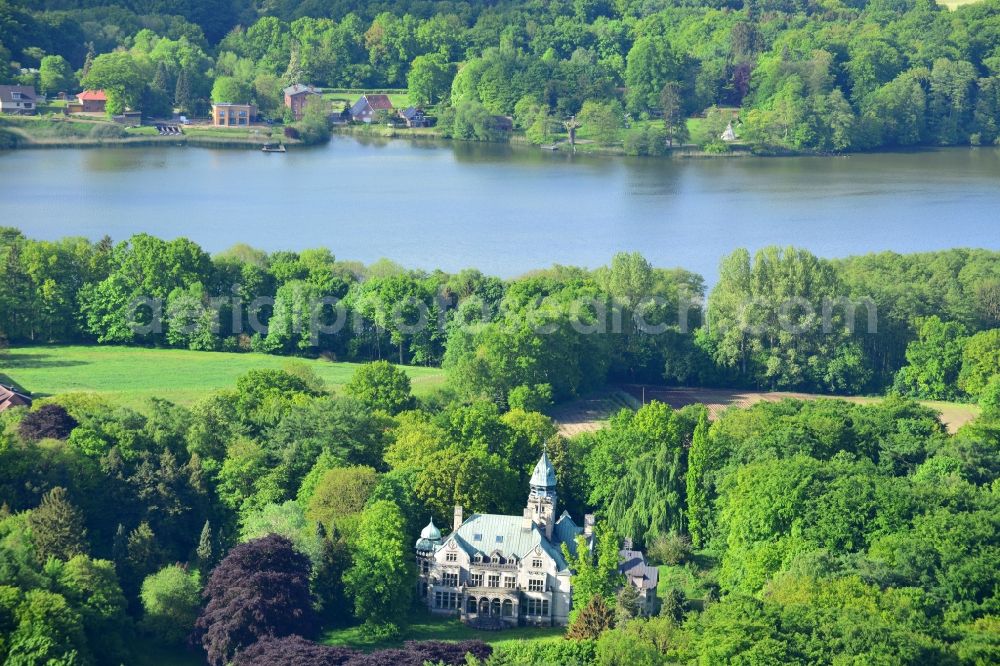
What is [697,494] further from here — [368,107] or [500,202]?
[368,107]

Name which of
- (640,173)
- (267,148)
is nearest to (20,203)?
(267,148)

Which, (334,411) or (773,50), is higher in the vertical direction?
(773,50)

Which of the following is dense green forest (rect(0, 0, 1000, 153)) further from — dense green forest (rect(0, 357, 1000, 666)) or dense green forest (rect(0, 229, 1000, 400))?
dense green forest (rect(0, 357, 1000, 666))

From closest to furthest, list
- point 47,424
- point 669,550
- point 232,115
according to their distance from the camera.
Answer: point 669,550 < point 47,424 < point 232,115

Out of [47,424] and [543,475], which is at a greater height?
[47,424]

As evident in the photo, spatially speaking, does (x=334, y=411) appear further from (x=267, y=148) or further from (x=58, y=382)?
(x=267, y=148)

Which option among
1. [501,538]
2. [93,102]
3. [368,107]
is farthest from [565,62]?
[501,538]
